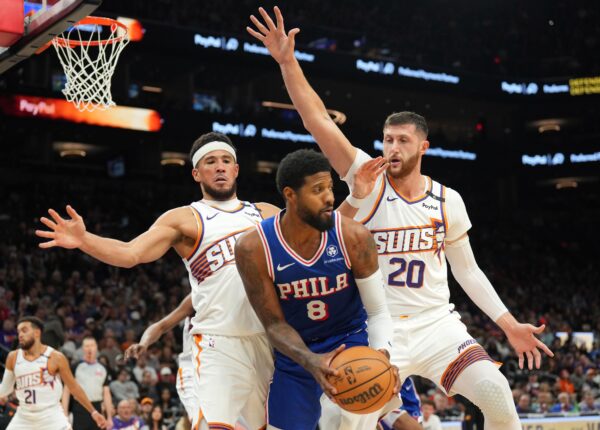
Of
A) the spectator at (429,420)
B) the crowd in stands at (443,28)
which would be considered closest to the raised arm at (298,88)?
the spectator at (429,420)

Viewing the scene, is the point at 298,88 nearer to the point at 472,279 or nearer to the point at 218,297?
the point at 218,297

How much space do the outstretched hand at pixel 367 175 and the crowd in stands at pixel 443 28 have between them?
1815 centimetres

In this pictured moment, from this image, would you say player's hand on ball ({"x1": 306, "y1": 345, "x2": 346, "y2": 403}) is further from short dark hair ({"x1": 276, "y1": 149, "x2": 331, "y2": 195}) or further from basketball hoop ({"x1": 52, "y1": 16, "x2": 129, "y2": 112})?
basketball hoop ({"x1": 52, "y1": 16, "x2": 129, "y2": 112})

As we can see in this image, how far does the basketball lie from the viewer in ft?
13.6

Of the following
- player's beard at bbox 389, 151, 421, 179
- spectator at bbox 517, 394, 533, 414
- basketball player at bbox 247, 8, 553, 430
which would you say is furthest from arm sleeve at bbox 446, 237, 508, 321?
spectator at bbox 517, 394, 533, 414

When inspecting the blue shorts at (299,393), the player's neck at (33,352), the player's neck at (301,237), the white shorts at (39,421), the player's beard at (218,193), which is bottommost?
the white shorts at (39,421)

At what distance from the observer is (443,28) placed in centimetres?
2953

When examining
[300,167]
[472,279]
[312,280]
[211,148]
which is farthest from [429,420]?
[300,167]

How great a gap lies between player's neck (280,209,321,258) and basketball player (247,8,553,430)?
1.97 ft

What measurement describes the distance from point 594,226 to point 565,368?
13.6 m

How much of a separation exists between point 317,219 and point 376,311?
64 centimetres

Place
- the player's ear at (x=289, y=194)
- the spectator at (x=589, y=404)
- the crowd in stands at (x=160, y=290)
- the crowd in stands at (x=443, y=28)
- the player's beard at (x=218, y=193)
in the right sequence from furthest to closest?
the crowd in stands at (x=443, y=28)
the spectator at (x=589, y=404)
the crowd in stands at (x=160, y=290)
the player's beard at (x=218, y=193)
the player's ear at (x=289, y=194)

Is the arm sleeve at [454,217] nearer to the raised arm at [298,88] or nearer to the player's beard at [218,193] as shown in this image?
the raised arm at [298,88]

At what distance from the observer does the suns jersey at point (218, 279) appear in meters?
5.27
